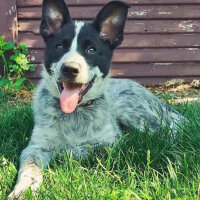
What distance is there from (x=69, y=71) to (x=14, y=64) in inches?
143

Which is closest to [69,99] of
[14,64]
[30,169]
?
[30,169]

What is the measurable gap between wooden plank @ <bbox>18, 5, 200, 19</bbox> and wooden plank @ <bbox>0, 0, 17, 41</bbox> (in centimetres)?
15

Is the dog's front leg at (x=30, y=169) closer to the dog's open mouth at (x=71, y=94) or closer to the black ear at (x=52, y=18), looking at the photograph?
the dog's open mouth at (x=71, y=94)

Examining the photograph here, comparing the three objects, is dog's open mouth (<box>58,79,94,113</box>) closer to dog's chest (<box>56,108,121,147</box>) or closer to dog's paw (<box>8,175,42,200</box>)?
dog's chest (<box>56,108,121,147</box>)

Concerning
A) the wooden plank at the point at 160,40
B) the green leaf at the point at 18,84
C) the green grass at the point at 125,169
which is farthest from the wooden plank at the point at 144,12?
the green grass at the point at 125,169

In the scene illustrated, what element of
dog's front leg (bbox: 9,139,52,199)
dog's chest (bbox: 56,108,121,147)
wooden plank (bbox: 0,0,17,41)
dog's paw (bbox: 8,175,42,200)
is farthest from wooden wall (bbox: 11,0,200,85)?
dog's paw (bbox: 8,175,42,200)

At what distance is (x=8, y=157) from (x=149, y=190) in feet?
4.15

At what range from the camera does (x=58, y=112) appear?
327cm

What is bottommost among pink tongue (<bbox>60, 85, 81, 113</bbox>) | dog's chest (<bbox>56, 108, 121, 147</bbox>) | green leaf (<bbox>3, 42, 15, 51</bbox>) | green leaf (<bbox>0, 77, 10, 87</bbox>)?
green leaf (<bbox>0, 77, 10, 87</bbox>)

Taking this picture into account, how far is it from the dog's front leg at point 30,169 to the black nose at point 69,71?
0.65m

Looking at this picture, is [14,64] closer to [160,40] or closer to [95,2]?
[95,2]

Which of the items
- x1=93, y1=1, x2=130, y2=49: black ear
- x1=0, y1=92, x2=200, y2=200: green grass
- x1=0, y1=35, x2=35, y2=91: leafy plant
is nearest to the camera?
x1=0, y1=92, x2=200, y2=200: green grass

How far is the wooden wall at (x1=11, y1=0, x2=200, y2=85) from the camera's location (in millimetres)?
6371

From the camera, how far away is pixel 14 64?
6.25m
